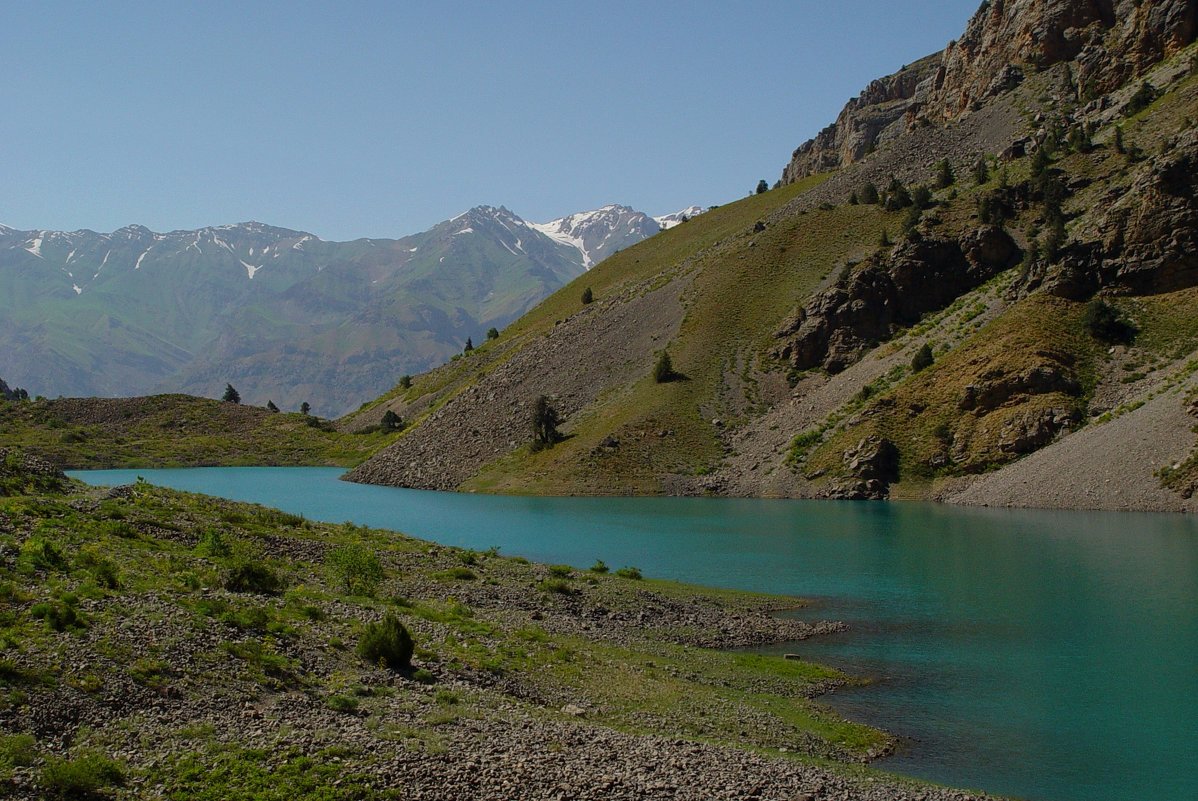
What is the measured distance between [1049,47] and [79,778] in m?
166

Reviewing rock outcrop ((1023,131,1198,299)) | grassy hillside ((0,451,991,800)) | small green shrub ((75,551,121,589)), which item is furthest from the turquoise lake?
rock outcrop ((1023,131,1198,299))

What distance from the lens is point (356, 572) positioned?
3444 centimetres

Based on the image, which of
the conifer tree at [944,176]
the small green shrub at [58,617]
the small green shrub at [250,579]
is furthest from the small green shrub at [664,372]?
the small green shrub at [58,617]

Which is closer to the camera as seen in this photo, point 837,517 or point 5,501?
point 5,501

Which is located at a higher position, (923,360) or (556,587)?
(923,360)

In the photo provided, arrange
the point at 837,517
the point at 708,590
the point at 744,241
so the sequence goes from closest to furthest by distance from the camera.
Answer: the point at 708,590 → the point at 837,517 → the point at 744,241

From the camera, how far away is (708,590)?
45.9 metres

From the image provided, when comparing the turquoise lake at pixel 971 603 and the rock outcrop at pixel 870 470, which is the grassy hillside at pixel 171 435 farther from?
the rock outcrop at pixel 870 470

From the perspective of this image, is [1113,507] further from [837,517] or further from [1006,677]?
[1006,677]

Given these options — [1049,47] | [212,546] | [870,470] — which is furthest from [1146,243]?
[212,546]

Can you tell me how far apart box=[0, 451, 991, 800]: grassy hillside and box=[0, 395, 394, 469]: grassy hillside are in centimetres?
11817

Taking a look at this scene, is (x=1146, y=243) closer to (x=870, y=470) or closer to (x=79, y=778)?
(x=870, y=470)

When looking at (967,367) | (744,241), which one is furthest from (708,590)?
(744,241)

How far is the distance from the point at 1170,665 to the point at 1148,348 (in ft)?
215
